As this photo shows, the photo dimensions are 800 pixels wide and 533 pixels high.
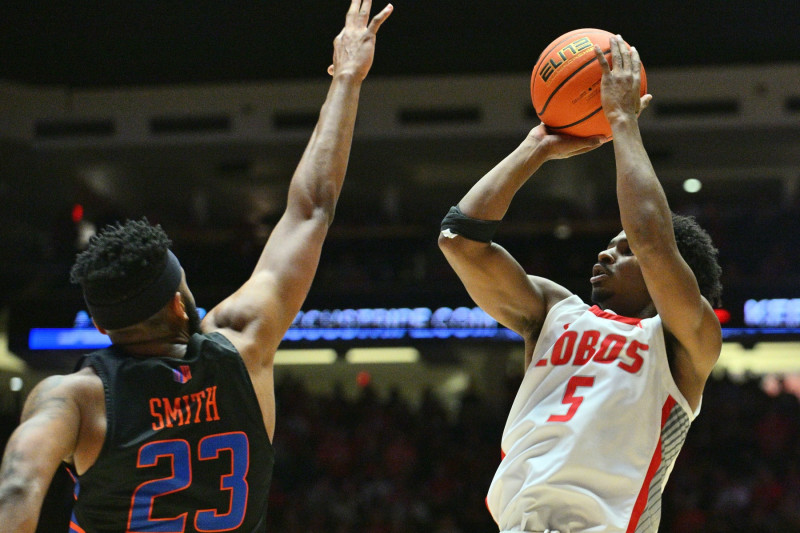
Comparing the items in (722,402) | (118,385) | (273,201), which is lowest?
(722,402)

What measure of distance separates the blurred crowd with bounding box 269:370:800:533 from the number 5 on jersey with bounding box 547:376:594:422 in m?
8.20

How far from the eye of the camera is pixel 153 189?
652 inches

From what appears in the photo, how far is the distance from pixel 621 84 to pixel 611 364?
95 cm

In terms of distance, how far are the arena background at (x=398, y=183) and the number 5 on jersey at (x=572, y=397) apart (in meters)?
8.30

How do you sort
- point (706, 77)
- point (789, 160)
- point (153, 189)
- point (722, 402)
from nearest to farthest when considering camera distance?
point (722, 402) → point (706, 77) → point (789, 160) → point (153, 189)

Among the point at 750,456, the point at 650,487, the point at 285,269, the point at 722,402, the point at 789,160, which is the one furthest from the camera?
the point at 789,160

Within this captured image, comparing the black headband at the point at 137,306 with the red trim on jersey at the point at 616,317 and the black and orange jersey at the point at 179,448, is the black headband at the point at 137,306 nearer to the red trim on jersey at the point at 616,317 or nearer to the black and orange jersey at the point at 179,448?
the black and orange jersey at the point at 179,448

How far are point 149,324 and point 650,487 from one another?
1.65m

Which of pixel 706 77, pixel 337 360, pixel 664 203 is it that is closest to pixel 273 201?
pixel 337 360

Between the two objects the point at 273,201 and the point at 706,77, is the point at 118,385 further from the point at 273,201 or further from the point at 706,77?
the point at 273,201

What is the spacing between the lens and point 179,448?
215 cm

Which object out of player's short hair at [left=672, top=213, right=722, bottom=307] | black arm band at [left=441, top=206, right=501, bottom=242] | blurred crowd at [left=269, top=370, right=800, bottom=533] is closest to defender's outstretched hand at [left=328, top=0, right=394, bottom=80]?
black arm band at [left=441, top=206, right=501, bottom=242]

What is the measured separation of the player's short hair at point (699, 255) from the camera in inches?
132

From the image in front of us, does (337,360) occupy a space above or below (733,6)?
below
